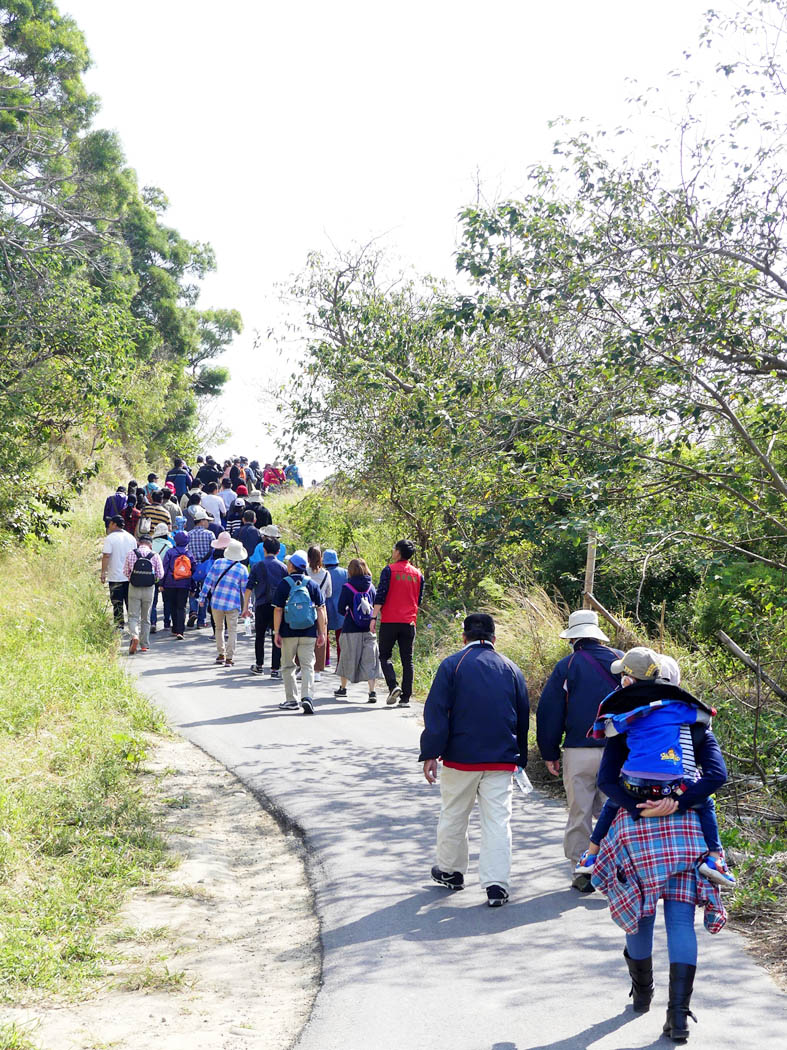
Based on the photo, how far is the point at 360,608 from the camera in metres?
12.9

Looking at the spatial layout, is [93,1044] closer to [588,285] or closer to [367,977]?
[367,977]

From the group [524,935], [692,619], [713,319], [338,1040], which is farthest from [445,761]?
[692,619]

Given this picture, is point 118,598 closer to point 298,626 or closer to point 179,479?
point 298,626

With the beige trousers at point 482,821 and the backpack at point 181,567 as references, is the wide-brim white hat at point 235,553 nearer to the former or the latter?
the backpack at point 181,567

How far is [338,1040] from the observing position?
15.0 ft

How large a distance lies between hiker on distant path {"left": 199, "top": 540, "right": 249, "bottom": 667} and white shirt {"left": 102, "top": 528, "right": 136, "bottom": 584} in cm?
135

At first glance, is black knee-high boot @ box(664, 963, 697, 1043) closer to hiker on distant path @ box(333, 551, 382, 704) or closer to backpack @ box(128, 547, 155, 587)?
hiker on distant path @ box(333, 551, 382, 704)

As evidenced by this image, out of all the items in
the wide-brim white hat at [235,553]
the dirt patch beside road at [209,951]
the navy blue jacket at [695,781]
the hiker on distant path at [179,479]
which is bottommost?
the dirt patch beside road at [209,951]

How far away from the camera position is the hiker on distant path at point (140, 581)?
50.9ft

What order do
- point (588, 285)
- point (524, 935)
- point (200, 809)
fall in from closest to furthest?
point (524, 935), point (200, 809), point (588, 285)

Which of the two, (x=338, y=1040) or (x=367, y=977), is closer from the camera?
(x=338, y=1040)

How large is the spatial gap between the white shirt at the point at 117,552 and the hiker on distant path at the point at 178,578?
105cm

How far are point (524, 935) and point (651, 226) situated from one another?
6779mm

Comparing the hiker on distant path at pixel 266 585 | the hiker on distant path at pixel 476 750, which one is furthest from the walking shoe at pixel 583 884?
the hiker on distant path at pixel 266 585
